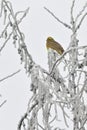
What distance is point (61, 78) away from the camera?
2.78 m

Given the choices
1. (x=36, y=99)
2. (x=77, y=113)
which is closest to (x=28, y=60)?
(x=36, y=99)

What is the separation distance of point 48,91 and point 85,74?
0.30 metres

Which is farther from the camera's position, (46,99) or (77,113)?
(77,113)

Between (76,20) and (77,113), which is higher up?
(76,20)

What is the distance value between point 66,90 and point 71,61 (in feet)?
0.52

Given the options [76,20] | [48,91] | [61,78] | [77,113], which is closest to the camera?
[48,91]

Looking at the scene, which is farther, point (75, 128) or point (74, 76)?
point (74, 76)

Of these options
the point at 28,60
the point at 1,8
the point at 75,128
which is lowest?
the point at 75,128

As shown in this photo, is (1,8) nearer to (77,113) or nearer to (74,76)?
(74,76)

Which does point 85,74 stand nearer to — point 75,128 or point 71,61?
point 71,61

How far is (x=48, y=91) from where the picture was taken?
237cm

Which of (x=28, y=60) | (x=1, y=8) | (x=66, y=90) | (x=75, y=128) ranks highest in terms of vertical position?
(x=1, y=8)

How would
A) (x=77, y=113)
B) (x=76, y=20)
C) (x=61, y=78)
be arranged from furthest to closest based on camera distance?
1. (x=76, y=20)
2. (x=61, y=78)
3. (x=77, y=113)

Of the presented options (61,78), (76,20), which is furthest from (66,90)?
(76,20)
